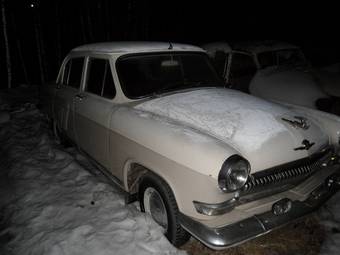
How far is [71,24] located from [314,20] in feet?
53.2

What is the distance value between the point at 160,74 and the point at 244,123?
1315 millimetres

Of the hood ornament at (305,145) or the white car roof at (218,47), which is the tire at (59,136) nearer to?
the white car roof at (218,47)

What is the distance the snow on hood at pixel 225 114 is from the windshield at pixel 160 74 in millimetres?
208

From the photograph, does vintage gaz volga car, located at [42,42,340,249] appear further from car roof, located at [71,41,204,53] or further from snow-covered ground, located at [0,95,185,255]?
snow-covered ground, located at [0,95,185,255]

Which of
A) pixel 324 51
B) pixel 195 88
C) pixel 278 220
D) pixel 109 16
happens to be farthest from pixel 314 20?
pixel 278 220

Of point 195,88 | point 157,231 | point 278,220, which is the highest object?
point 195,88

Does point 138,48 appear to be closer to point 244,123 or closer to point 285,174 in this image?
point 244,123

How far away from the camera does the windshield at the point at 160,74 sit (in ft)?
12.7

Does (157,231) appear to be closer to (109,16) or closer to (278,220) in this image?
(278,220)

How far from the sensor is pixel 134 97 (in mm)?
3785

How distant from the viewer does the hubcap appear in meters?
3.26

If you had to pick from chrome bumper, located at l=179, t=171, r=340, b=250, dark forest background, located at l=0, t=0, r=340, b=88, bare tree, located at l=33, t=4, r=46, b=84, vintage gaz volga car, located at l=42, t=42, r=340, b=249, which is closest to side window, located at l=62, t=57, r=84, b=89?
vintage gaz volga car, located at l=42, t=42, r=340, b=249

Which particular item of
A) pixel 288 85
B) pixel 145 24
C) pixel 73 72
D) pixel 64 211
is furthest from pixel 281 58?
pixel 145 24

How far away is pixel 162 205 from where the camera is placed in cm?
323
